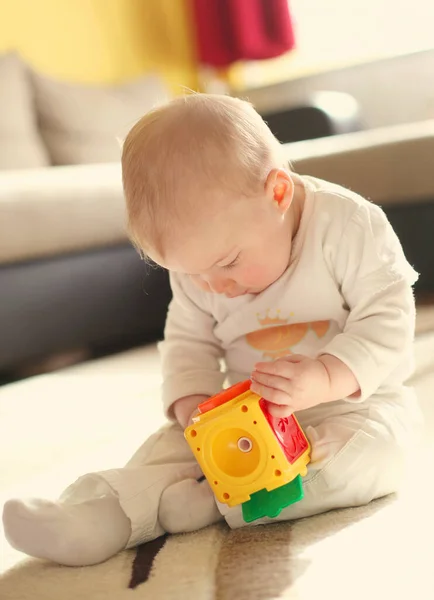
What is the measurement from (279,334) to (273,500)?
23cm

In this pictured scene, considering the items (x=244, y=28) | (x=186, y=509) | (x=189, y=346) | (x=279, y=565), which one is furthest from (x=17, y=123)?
(x=279, y=565)

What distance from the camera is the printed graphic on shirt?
812mm

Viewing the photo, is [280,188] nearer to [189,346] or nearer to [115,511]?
[189,346]

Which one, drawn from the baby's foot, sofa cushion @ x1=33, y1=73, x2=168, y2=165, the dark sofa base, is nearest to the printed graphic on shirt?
the baby's foot

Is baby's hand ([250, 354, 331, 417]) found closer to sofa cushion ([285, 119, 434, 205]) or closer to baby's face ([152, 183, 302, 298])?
baby's face ([152, 183, 302, 298])

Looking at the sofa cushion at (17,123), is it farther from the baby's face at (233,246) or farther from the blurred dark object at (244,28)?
the baby's face at (233,246)

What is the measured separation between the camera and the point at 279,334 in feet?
2.71

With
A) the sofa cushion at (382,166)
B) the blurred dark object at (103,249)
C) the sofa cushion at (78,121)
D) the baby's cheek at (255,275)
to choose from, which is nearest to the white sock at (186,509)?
the baby's cheek at (255,275)

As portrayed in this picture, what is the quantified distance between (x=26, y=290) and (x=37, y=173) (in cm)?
30

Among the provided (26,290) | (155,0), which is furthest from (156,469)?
(155,0)

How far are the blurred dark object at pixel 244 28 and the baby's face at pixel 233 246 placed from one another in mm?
2176

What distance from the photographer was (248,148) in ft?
2.33

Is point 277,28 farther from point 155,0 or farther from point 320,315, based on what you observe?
point 320,315

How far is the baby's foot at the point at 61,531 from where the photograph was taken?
2.07 feet
